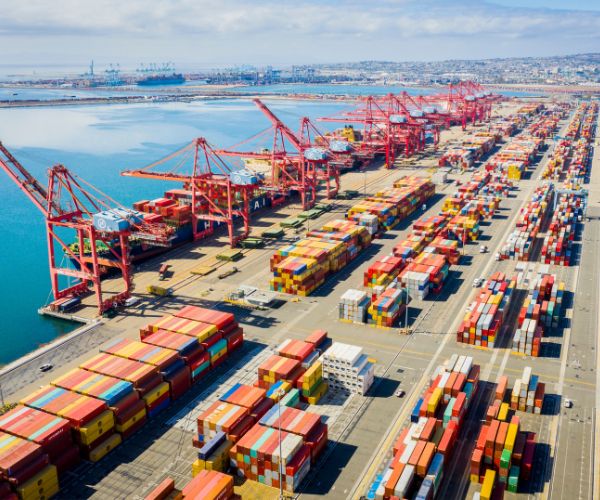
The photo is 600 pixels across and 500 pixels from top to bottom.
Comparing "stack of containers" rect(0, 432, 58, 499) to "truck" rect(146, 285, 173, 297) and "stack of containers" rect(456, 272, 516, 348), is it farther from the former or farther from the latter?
"stack of containers" rect(456, 272, 516, 348)

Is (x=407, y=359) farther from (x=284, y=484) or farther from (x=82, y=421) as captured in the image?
(x=82, y=421)

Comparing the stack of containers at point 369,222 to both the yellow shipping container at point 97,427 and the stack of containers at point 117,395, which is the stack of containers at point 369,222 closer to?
the stack of containers at point 117,395

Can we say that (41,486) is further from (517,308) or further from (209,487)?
(517,308)

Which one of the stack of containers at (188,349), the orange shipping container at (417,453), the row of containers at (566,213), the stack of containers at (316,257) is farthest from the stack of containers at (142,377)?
the row of containers at (566,213)

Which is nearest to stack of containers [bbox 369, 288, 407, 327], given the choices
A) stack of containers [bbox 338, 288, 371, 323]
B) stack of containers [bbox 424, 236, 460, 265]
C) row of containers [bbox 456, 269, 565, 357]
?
stack of containers [bbox 338, 288, 371, 323]

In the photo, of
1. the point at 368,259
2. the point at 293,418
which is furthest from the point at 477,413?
the point at 368,259

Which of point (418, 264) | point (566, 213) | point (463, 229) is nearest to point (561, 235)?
point (463, 229)
